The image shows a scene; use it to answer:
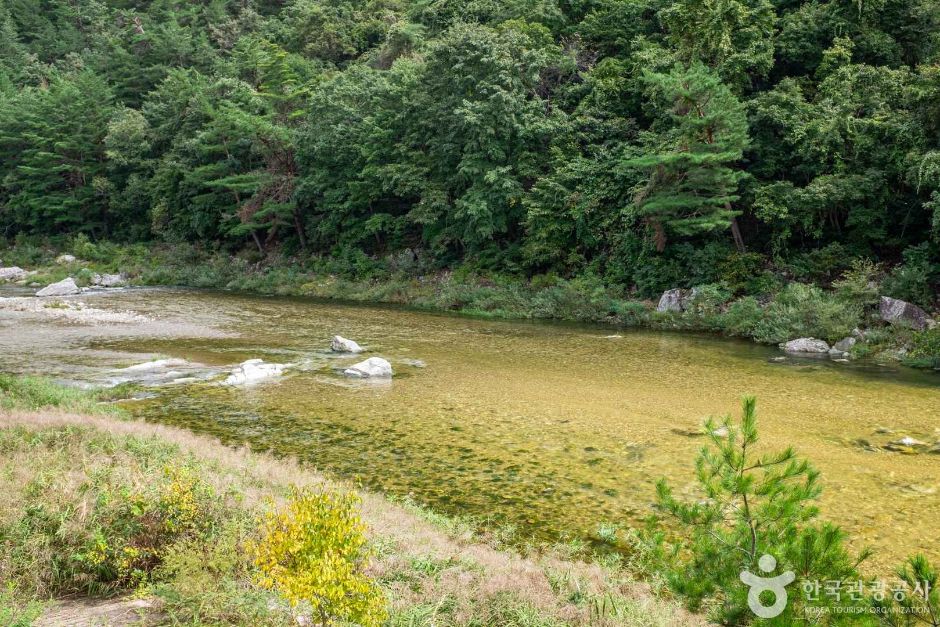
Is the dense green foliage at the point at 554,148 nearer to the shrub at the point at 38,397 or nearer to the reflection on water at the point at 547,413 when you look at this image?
the reflection on water at the point at 547,413

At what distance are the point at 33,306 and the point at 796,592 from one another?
104 feet

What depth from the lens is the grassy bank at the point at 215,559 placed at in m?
4.45

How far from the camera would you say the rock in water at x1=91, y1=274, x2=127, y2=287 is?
3861cm

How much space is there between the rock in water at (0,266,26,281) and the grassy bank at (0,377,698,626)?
142 ft

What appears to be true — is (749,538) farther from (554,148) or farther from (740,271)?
(554,148)

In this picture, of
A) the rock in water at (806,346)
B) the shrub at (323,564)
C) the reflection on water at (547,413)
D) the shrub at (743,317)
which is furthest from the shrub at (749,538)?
the shrub at (743,317)

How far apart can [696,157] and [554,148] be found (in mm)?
9136

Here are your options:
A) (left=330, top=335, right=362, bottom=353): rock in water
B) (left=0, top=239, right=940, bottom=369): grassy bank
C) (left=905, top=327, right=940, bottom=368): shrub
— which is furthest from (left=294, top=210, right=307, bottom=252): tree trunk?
(left=905, top=327, right=940, bottom=368): shrub

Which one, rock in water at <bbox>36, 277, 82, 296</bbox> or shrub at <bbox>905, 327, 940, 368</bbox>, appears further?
rock in water at <bbox>36, 277, 82, 296</bbox>

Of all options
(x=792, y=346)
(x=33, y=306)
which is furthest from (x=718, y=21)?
(x=33, y=306)

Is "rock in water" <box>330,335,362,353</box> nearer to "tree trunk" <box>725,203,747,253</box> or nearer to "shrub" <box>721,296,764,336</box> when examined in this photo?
"shrub" <box>721,296,764,336</box>

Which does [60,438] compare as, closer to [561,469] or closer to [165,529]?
[165,529]

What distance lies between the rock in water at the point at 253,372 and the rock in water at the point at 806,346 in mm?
15565

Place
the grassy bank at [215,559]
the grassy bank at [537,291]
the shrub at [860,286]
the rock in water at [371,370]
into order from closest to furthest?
the grassy bank at [215,559]
the rock in water at [371,370]
the grassy bank at [537,291]
the shrub at [860,286]
